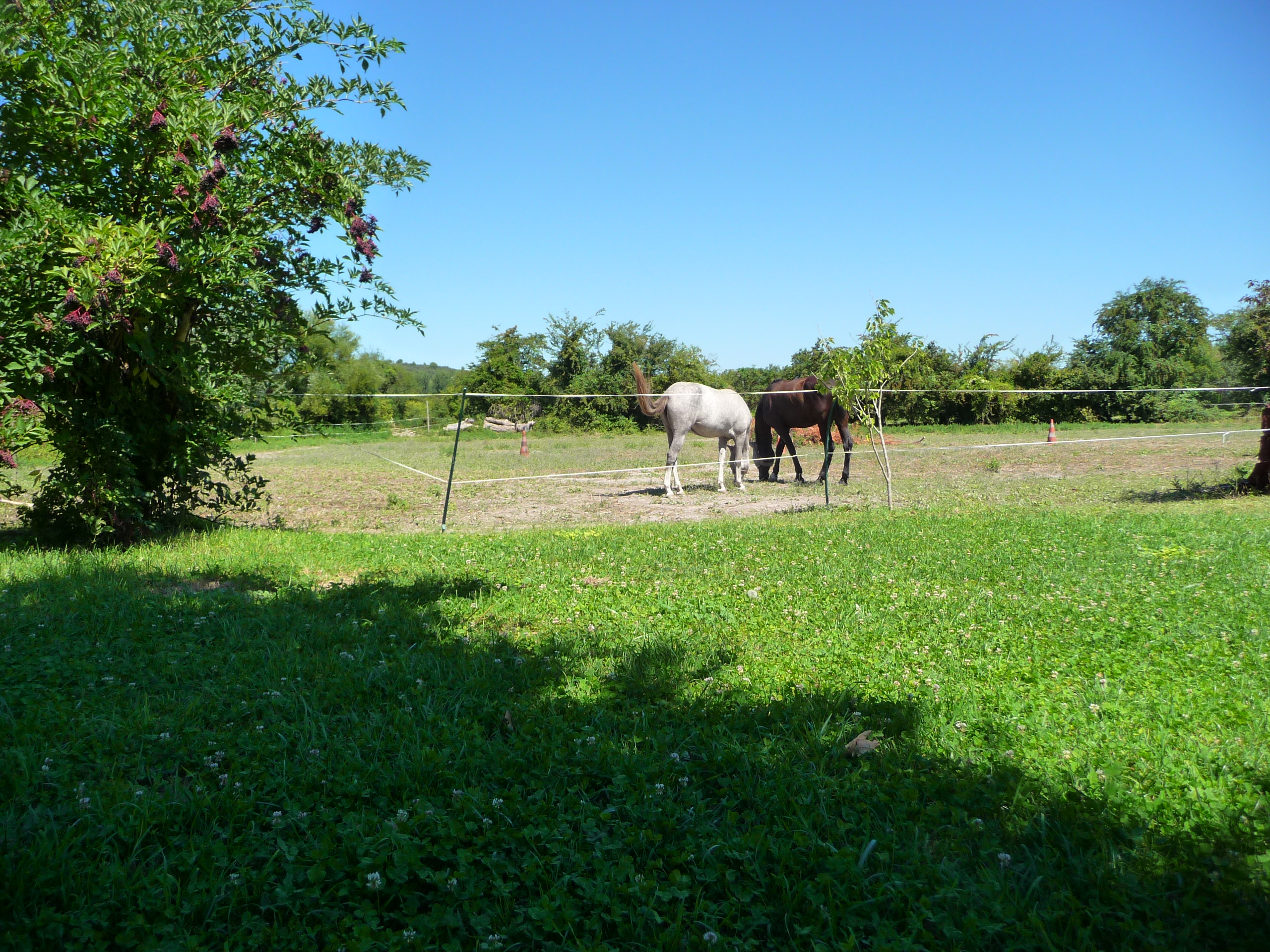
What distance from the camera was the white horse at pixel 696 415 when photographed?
1370 centimetres

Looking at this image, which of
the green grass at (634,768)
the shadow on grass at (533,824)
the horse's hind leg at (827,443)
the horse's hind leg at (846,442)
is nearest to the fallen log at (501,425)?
the horse's hind leg at (827,443)

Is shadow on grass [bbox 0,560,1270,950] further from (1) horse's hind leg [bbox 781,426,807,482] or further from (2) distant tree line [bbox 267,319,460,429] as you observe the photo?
(1) horse's hind leg [bbox 781,426,807,482]

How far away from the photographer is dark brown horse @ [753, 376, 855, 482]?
15141 mm

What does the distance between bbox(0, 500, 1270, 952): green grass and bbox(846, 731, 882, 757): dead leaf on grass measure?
47 millimetres

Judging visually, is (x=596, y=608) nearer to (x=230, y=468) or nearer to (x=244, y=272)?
(x=244, y=272)

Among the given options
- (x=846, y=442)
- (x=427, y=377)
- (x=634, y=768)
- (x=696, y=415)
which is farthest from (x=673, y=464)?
(x=427, y=377)

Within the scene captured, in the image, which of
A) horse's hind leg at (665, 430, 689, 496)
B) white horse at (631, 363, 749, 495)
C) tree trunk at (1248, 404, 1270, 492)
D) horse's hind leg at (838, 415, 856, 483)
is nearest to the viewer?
tree trunk at (1248, 404, 1270, 492)

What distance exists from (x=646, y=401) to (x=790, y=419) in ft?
12.6

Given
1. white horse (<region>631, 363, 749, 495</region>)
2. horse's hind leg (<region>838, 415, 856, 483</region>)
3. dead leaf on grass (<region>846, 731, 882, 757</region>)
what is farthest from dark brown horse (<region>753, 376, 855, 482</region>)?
dead leaf on grass (<region>846, 731, 882, 757</region>)

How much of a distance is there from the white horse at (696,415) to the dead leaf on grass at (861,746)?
10.3 meters

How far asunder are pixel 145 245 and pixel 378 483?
371 inches

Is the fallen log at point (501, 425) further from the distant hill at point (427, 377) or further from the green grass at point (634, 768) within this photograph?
the green grass at point (634, 768)

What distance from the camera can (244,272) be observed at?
21.6 ft

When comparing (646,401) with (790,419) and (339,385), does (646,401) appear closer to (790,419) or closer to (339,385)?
(790,419)
